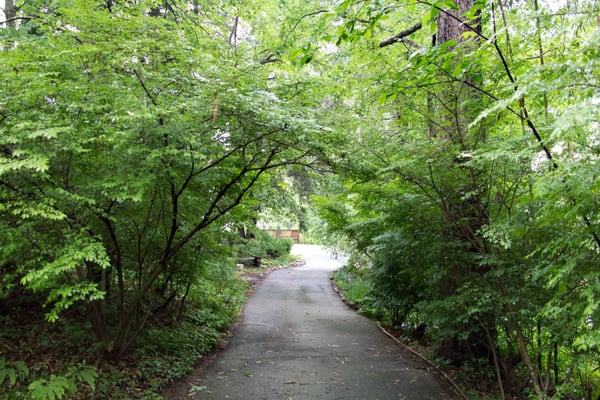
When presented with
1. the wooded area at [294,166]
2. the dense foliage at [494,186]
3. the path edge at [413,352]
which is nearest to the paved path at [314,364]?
the path edge at [413,352]

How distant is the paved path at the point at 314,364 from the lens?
193 inches

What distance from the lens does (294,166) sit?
5.02 m

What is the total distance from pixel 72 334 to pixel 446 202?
452 cm

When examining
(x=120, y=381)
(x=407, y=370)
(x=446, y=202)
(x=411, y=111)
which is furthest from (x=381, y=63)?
(x=120, y=381)

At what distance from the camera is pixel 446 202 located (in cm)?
432

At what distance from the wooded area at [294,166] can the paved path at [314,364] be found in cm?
60

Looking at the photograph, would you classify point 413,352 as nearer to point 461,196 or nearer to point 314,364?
point 314,364

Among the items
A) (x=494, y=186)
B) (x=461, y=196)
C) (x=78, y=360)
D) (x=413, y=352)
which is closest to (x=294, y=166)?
(x=461, y=196)

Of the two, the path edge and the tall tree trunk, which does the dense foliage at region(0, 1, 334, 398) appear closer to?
the tall tree trunk

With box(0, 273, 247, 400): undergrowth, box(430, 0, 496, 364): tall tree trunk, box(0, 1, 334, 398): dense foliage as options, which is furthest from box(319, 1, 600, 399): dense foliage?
box(0, 273, 247, 400): undergrowth

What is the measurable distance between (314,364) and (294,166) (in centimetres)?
291

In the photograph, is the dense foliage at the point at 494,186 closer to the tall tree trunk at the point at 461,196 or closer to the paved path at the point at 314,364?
the tall tree trunk at the point at 461,196

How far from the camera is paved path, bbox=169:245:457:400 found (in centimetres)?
490

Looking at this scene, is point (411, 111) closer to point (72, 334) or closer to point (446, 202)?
point (446, 202)
